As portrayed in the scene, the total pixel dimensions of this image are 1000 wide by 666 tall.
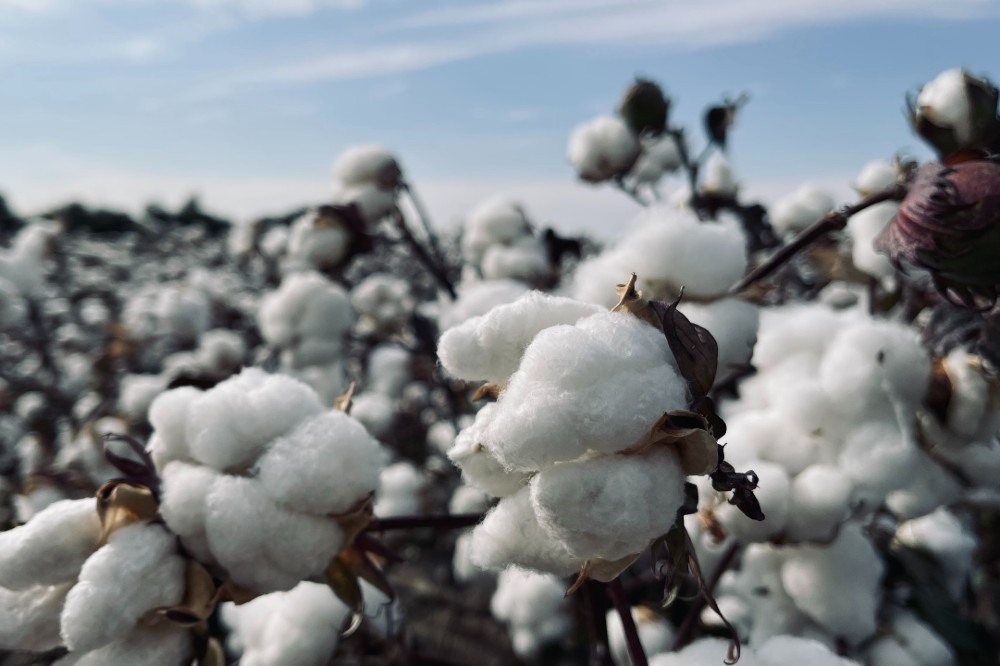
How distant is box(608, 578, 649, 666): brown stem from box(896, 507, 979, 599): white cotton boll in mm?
854

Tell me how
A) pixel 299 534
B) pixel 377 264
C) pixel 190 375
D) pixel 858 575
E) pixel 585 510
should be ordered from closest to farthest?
pixel 585 510, pixel 299 534, pixel 190 375, pixel 858 575, pixel 377 264

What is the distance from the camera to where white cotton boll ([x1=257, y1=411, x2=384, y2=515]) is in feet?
2.41

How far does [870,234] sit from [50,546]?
1.20 meters

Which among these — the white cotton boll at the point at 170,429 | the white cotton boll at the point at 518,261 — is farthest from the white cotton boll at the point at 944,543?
the white cotton boll at the point at 170,429

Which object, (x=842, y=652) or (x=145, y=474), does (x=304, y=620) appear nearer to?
(x=145, y=474)

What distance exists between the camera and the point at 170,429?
80 centimetres

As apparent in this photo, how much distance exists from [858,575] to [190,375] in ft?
3.04

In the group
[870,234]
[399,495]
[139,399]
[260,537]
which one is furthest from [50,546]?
[139,399]

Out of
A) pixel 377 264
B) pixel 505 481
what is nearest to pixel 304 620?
pixel 505 481

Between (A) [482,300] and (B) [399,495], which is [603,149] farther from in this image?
(B) [399,495]

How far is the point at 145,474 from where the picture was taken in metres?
0.77

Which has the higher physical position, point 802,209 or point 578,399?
point 578,399

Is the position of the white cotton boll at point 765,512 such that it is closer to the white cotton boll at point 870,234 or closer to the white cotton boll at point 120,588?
the white cotton boll at point 870,234

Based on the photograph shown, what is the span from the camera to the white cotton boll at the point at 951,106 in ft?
3.02
